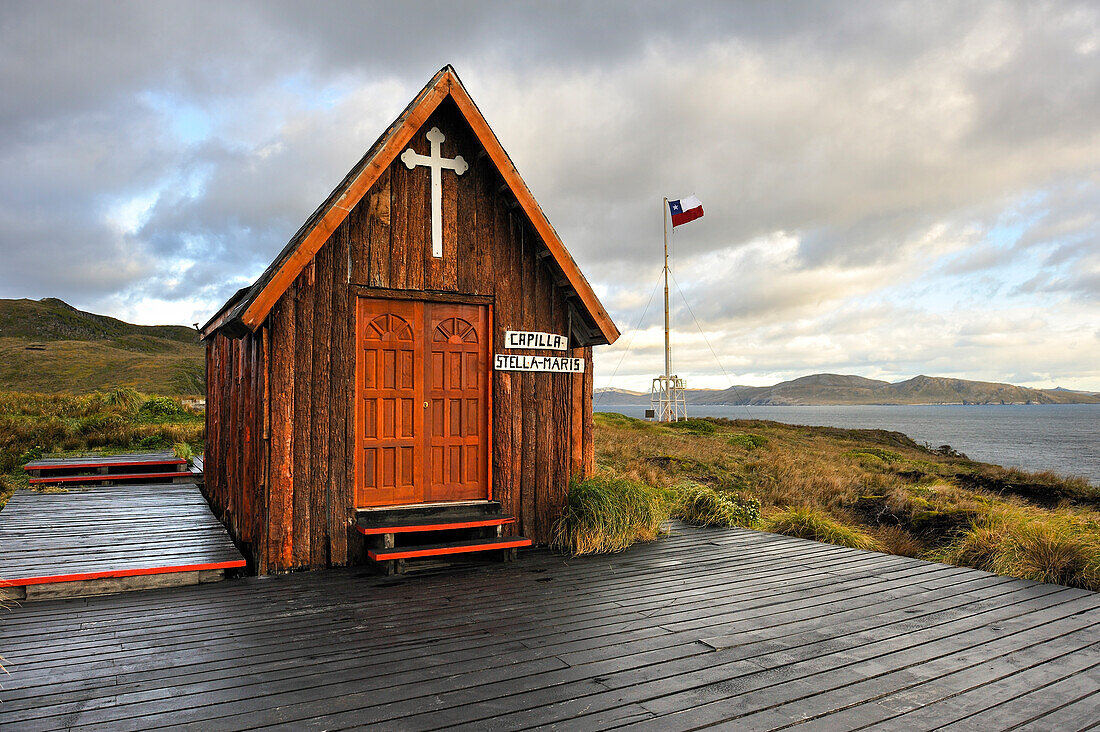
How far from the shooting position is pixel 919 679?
3971 millimetres

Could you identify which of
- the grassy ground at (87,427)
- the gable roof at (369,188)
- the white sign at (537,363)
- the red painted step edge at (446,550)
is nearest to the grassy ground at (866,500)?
the red painted step edge at (446,550)

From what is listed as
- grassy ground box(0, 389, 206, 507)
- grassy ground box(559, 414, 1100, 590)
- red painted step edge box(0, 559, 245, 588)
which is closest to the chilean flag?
grassy ground box(559, 414, 1100, 590)

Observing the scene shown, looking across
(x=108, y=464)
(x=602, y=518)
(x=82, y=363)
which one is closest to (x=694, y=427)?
(x=108, y=464)

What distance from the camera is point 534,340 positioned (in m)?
7.53

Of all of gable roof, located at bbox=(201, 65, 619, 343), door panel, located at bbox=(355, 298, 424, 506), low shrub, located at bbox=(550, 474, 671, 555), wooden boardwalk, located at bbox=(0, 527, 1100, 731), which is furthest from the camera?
low shrub, located at bbox=(550, 474, 671, 555)

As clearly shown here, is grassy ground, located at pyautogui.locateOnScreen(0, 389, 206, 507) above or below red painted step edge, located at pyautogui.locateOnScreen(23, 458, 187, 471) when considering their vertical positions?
above

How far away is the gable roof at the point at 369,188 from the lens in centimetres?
591

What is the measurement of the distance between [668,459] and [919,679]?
14.9 metres

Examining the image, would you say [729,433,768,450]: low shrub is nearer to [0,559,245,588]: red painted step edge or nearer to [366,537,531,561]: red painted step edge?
[366,537,531,561]: red painted step edge

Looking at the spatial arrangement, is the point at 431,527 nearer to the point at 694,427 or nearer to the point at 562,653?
the point at 562,653

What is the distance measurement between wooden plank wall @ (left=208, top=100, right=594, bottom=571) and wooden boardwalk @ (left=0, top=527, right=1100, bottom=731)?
0.72m

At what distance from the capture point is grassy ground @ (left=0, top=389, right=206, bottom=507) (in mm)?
14672

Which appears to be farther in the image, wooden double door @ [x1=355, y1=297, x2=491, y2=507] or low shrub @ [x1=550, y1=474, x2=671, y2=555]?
low shrub @ [x1=550, y1=474, x2=671, y2=555]

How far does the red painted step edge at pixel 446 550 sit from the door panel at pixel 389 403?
2.41 ft
